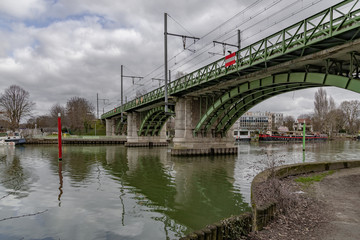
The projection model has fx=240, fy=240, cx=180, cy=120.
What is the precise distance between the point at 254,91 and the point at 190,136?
10.5m

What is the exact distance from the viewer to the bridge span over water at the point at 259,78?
12891 millimetres

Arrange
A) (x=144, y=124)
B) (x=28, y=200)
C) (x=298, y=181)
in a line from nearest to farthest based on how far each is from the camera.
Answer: (x=28, y=200) → (x=298, y=181) → (x=144, y=124)

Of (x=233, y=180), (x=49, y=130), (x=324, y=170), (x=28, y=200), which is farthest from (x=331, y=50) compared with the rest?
(x=49, y=130)

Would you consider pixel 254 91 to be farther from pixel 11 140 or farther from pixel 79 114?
pixel 79 114

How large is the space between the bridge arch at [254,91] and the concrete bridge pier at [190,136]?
994 mm

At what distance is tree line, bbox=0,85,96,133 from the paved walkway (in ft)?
231

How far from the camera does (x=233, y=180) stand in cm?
1568

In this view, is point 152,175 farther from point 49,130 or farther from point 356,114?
point 356,114

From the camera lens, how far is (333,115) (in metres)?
90.6

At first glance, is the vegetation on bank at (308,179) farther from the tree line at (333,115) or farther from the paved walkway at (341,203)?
the tree line at (333,115)

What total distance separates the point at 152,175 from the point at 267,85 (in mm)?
12152

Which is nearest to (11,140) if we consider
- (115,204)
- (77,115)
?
(77,115)

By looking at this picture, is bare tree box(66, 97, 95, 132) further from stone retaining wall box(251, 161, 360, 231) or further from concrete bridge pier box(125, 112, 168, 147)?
stone retaining wall box(251, 161, 360, 231)

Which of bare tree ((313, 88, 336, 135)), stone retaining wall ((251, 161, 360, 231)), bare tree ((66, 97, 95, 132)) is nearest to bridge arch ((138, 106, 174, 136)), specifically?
stone retaining wall ((251, 161, 360, 231))
